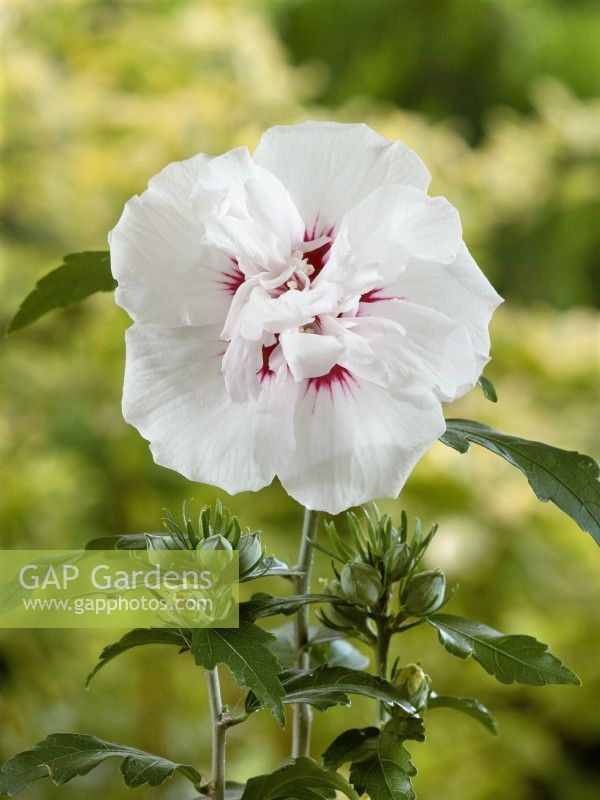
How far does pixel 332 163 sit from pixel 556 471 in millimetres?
169

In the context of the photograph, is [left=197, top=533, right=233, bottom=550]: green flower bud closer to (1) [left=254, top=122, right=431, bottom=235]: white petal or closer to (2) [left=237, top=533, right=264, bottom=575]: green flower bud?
(2) [left=237, top=533, right=264, bottom=575]: green flower bud

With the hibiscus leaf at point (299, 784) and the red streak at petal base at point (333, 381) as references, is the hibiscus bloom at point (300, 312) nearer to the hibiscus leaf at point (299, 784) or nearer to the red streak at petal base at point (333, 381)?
the red streak at petal base at point (333, 381)

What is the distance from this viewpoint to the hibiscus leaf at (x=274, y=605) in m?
0.43

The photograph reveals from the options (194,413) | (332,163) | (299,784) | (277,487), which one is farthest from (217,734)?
(277,487)

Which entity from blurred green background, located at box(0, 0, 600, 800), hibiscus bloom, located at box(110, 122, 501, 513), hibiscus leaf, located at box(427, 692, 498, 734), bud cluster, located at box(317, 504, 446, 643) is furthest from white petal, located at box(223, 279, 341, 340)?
blurred green background, located at box(0, 0, 600, 800)

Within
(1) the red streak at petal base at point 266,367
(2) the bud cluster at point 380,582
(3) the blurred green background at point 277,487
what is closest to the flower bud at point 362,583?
(2) the bud cluster at point 380,582

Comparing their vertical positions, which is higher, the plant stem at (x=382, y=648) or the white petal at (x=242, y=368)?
the white petal at (x=242, y=368)

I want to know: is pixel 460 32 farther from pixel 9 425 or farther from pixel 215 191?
pixel 215 191

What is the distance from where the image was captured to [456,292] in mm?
414

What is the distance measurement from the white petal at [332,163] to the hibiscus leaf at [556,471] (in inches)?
4.6

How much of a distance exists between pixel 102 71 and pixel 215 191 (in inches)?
59.2

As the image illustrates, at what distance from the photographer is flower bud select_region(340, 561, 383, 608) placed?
17.7 inches

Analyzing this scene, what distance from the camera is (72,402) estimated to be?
154 cm

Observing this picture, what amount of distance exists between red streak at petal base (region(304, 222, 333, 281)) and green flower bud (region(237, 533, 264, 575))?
0.12 meters
